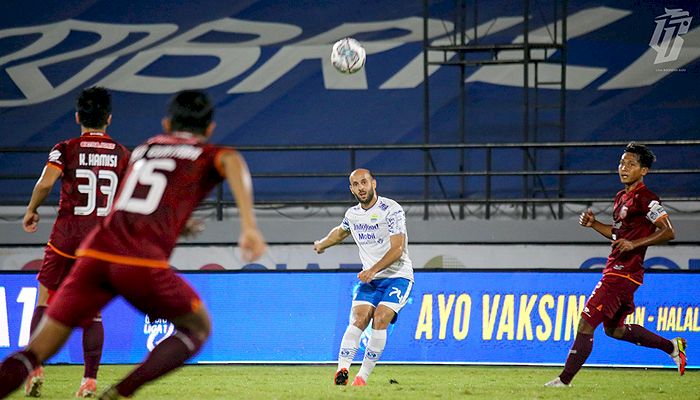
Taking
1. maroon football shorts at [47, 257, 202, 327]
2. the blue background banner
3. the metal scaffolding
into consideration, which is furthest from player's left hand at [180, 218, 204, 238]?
the blue background banner

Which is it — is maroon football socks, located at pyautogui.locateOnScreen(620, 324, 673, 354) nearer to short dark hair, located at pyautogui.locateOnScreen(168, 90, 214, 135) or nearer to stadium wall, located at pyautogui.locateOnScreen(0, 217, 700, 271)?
stadium wall, located at pyautogui.locateOnScreen(0, 217, 700, 271)

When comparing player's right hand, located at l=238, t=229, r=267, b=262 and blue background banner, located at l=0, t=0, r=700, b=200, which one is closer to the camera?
player's right hand, located at l=238, t=229, r=267, b=262

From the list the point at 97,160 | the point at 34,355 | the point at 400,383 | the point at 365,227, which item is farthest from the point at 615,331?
the point at 34,355

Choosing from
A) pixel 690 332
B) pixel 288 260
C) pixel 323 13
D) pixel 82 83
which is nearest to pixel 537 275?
pixel 690 332

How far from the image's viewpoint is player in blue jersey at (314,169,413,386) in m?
9.61

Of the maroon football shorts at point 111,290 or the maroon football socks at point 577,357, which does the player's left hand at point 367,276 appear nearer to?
the maroon football socks at point 577,357

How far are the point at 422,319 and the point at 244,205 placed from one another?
766 centimetres

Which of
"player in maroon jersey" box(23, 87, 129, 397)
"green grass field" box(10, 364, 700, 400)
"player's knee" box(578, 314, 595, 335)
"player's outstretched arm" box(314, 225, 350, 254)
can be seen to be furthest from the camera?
"player's outstretched arm" box(314, 225, 350, 254)

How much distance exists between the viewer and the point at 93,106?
7.89 m

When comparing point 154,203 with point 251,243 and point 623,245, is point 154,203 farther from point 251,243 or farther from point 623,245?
point 623,245

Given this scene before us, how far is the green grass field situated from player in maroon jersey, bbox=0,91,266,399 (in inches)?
109

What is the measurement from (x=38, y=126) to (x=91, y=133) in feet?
38.3

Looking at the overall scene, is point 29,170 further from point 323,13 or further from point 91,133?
point 91,133

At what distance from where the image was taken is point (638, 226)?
977 centimetres
